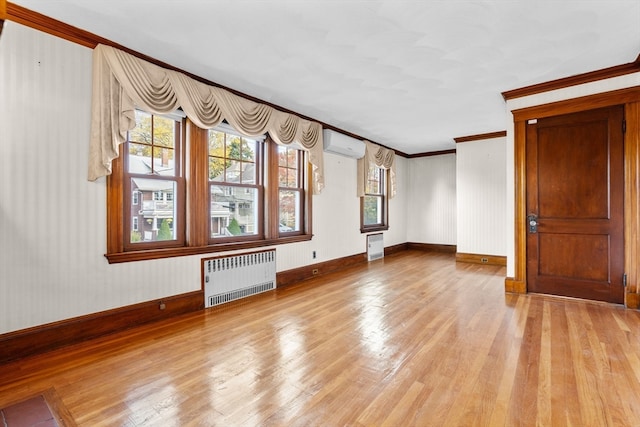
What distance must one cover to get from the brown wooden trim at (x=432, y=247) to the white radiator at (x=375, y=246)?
1574 millimetres

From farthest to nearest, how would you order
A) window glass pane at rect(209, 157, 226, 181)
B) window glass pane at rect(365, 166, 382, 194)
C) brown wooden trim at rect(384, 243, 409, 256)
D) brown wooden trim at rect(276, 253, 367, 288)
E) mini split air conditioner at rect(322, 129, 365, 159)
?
1. brown wooden trim at rect(384, 243, 409, 256)
2. window glass pane at rect(365, 166, 382, 194)
3. mini split air conditioner at rect(322, 129, 365, 159)
4. brown wooden trim at rect(276, 253, 367, 288)
5. window glass pane at rect(209, 157, 226, 181)

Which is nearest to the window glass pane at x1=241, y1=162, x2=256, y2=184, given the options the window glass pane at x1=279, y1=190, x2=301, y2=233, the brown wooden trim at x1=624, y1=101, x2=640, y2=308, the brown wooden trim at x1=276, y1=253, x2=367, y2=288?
the window glass pane at x1=279, y1=190, x2=301, y2=233

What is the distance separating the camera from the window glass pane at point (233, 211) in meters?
3.88

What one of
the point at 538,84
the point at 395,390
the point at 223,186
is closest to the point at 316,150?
the point at 223,186

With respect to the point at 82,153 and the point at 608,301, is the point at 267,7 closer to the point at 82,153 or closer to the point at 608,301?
the point at 82,153

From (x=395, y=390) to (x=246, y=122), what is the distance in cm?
331

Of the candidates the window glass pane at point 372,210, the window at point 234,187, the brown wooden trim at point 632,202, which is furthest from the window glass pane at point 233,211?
the brown wooden trim at point 632,202

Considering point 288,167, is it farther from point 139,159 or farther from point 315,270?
point 139,159

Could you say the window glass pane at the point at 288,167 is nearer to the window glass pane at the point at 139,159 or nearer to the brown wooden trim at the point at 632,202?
the window glass pane at the point at 139,159

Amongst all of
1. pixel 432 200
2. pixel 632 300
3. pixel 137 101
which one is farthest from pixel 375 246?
pixel 137 101

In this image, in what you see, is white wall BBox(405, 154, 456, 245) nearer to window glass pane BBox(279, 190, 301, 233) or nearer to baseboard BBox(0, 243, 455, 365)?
window glass pane BBox(279, 190, 301, 233)

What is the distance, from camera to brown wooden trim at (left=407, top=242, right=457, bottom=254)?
303 inches

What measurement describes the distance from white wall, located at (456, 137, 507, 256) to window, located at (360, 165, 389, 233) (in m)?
1.65

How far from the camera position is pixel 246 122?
392 cm
